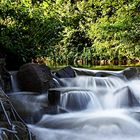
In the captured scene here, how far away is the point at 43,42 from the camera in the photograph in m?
13.8

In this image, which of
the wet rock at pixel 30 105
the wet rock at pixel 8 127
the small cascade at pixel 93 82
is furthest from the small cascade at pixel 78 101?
the wet rock at pixel 8 127

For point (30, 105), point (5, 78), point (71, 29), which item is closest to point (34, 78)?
point (5, 78)

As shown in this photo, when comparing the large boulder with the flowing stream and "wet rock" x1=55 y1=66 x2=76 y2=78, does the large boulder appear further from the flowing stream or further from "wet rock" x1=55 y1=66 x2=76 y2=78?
"wet rock" x1=55 y1=66 x2=76 y2=78

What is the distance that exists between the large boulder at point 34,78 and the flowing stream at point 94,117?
1.02 metres

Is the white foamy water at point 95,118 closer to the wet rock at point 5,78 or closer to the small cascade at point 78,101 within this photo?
the small cascade at point 78,101

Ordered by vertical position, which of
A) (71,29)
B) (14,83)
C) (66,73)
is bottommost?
(14,83)

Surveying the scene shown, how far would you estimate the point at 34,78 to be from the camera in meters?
9.04

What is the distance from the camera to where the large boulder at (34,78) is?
894 cm

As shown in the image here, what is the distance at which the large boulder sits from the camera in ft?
29.3

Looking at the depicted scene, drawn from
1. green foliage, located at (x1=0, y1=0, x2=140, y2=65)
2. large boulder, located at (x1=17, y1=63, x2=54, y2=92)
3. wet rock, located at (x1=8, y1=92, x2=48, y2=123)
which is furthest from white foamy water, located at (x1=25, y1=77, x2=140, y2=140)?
green foliage, located at (x1=0, y1=0, x2=140, y2=65)

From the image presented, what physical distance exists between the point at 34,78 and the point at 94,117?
2.54 m

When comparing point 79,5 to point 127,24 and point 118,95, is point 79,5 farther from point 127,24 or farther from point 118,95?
point 118,95

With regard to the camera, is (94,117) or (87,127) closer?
(87,127)

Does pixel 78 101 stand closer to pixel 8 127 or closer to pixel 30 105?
pixel 30 105
